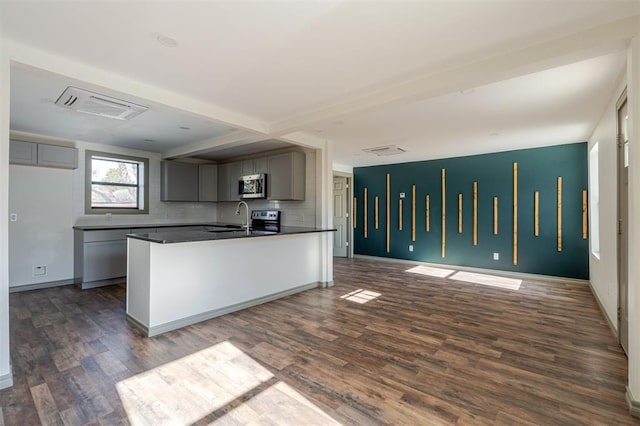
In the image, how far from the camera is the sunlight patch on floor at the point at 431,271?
19.2ft

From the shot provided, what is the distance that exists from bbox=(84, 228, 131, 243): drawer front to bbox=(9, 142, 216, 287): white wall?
57 cm

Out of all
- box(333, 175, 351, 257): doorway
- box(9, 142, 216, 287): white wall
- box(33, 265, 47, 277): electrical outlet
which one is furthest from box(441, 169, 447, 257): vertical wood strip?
box(33, 265, 47, 277): electrical outlet

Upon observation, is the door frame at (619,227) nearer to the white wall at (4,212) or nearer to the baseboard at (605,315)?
the baseboard at (605,315)

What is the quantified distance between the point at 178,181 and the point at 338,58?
15.9 feet

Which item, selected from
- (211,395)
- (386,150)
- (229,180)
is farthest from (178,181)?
(211,395)

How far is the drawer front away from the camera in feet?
15.5

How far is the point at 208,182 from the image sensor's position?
6531 millimetres

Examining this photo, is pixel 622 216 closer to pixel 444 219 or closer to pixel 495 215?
pixel 495 215

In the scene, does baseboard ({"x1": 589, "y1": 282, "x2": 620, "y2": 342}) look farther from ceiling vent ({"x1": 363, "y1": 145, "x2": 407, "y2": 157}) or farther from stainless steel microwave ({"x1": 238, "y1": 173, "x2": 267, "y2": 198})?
stainless steel microwave ({"x1": 238, "y1": 173, "x2": 267, "y2": 198})

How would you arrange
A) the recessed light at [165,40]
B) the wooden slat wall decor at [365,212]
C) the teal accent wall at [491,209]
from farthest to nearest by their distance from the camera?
1. the wooden slat wall decor at [365,212]
2. the teal accent wall at [491,209]
3. the recessed light at [165,40]

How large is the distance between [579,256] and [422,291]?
9.37ft

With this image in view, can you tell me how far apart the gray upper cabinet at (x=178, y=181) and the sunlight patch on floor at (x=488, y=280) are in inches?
210

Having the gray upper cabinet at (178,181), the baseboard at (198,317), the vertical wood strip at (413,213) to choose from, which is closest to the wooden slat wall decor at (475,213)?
the vertical wood strip at (413,213)

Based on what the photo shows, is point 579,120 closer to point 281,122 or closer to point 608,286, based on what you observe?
point 608,286
